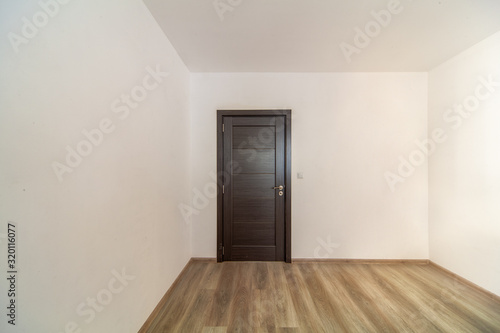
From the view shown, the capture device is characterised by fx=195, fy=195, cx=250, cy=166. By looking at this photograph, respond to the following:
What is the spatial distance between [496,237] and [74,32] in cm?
380

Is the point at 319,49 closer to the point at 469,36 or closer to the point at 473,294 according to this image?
the point at 469,36

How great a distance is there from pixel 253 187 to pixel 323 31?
1978 mm

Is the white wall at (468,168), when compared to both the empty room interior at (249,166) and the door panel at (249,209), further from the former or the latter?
the door panel at (249,209)

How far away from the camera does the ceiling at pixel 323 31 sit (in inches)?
63.9

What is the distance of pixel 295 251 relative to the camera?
9.07ft

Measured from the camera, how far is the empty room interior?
0.86 m

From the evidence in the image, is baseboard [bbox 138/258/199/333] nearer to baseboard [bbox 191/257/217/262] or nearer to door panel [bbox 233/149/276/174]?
baseboard [bbox 191/257/217/262]

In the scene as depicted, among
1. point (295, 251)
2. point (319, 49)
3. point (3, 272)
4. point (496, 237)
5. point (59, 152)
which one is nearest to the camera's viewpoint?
point (3, 272)

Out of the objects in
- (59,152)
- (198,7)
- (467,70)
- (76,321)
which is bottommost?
(76,321)

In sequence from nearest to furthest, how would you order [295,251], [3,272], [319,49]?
[3,272]
[319,49]
[295,251]

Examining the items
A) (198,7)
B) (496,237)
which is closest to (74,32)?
(198,7)

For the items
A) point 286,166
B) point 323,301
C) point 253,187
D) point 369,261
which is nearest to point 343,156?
point 286,166

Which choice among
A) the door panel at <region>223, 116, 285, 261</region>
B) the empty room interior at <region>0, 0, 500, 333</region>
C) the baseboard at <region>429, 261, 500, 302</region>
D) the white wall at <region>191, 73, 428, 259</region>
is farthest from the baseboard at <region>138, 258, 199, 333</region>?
the baseboard at <region>429, 261, 500, 302</region>

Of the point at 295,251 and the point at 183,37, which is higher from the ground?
the point at 183,37
